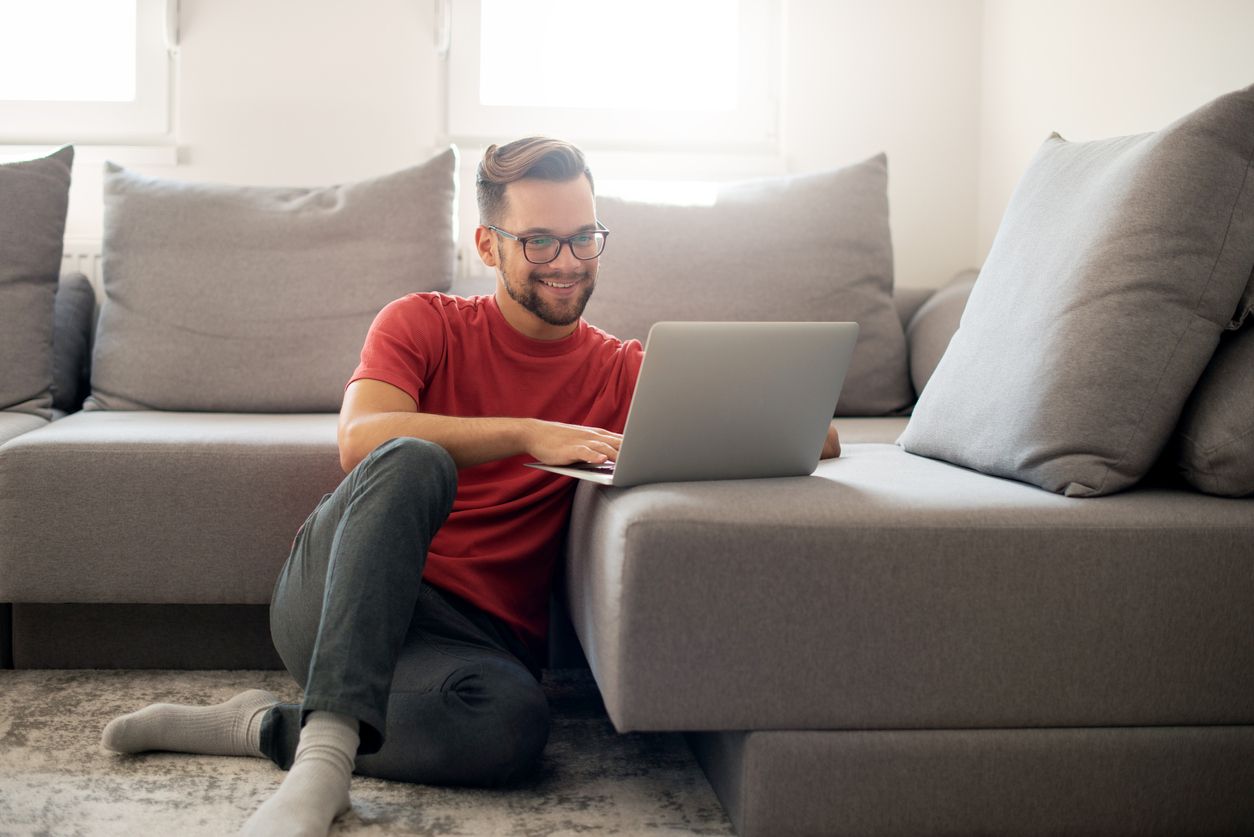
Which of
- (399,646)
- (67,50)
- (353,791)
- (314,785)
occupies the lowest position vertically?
(353,791)

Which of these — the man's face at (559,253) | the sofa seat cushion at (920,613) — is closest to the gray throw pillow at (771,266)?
the man's face at (559,253)

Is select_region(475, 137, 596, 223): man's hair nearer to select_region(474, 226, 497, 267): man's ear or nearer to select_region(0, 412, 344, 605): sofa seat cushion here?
select_region(474, 226, 497, 267): man's ear

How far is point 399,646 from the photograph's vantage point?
53.7 inches

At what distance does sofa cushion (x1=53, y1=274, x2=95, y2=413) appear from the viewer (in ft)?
8.39

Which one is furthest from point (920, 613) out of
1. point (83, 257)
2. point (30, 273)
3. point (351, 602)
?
point (83, 257)

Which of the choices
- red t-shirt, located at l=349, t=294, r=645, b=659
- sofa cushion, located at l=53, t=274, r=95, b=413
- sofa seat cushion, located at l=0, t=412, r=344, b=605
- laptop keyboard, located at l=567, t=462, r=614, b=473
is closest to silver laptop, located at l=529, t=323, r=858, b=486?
laptop keyboard, located at l=567, t=462, r=614, b=473

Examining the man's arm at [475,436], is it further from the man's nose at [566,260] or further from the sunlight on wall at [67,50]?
the sunlight on wall at [67,50]

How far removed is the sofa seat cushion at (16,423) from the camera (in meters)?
2.11

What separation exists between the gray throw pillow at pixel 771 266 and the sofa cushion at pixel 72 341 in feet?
3.68

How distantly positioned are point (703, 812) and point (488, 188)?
0.91 meters

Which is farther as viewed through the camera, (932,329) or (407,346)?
(932,329)

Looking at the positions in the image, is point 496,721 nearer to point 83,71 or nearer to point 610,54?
point 610,54

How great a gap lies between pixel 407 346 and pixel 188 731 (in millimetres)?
594

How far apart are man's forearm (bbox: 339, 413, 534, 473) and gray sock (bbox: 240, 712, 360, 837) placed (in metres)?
0.38
